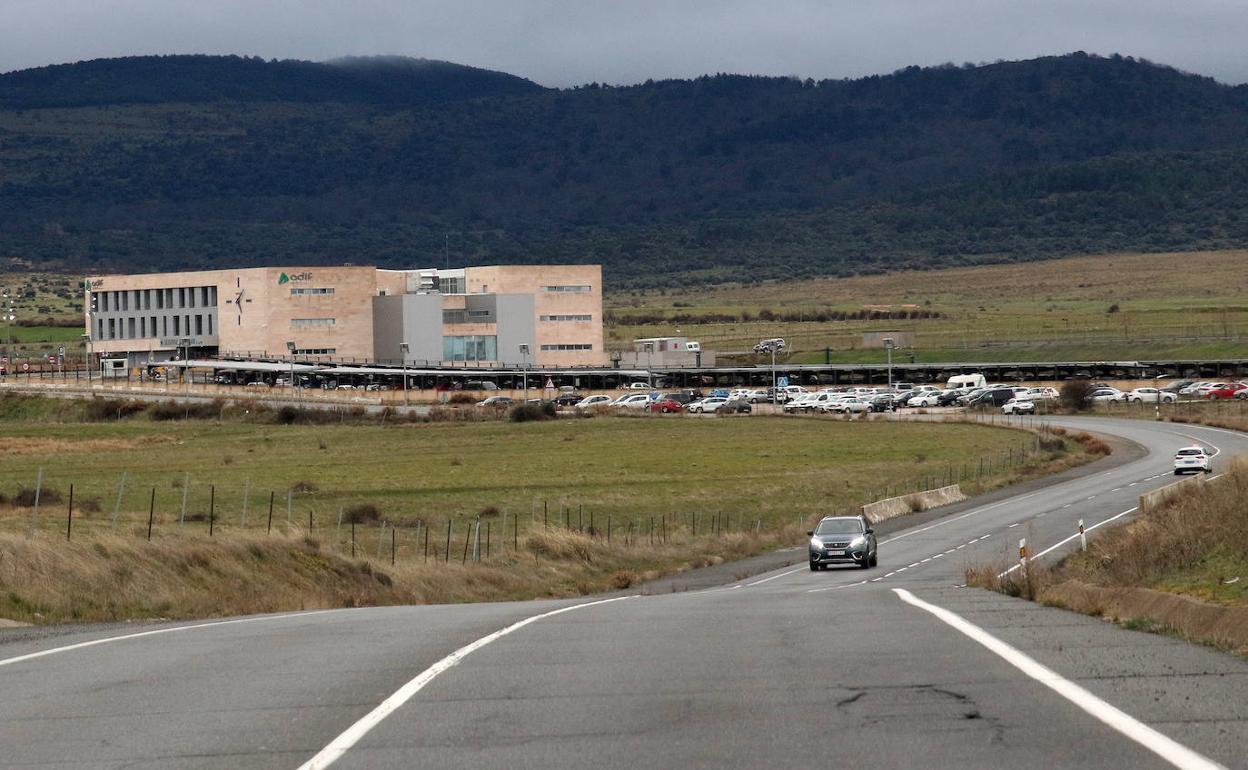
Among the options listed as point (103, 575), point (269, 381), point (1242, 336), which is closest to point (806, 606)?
point (103, 575)

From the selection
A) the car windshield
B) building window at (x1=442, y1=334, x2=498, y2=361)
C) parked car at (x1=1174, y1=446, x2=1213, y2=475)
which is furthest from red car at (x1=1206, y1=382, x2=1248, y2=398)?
the car windshield

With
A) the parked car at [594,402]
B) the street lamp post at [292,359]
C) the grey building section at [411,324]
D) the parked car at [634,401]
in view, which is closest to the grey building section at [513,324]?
the grey building section at [411,324]

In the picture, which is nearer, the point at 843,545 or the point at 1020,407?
the point at 843,545

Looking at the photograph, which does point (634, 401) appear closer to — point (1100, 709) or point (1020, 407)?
point (1020, 407)

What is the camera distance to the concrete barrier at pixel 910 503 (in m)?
65.6

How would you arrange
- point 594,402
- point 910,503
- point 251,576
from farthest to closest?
point 594,402 → point 910,503 → point 251,576

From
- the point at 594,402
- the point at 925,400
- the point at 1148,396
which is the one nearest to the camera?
the point at 1148,396

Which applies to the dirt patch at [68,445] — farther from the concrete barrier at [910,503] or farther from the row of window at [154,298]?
the row of window at [154,298]

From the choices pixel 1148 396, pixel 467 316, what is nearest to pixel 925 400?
pixel 1148 396

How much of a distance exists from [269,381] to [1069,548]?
393 ft

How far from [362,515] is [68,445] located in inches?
1932

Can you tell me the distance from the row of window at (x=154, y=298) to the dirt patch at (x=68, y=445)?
6531 centimetres

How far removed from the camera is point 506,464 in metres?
84.9

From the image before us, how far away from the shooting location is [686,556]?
49.9 meters
